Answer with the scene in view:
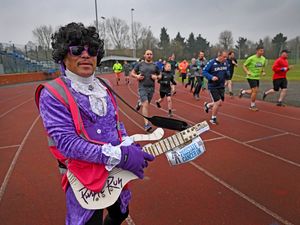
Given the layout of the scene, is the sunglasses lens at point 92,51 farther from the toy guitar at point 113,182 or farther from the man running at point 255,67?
the man running at point 255,67

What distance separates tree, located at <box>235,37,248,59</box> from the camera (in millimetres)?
72838

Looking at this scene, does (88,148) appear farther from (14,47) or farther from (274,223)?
(14,47)

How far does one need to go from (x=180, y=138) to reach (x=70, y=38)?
2.99ft

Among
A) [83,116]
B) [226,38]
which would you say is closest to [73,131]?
[83,116]

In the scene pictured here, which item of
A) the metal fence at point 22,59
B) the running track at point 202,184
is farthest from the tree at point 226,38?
the running track at point 202,184

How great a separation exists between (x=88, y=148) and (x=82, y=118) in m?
0.20

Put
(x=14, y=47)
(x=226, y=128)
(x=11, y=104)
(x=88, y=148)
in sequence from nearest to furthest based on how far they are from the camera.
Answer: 1. (x=88, y=148)
2. (x=226, y=128)
3. (x=11, y=104)
4. (x=14, y=47)

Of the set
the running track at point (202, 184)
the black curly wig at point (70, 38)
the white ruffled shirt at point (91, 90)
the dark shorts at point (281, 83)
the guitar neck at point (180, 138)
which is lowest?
the running track at point (202, 184)

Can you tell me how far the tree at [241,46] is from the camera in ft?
239

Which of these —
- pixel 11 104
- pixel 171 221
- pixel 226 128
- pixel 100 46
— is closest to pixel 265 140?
pixel 226 128

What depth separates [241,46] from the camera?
79.9 meters

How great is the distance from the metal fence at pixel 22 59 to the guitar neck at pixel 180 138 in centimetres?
2248

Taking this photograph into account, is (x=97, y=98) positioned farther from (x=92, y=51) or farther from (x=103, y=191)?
(x=103, y=191)

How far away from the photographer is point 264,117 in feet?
23.4
